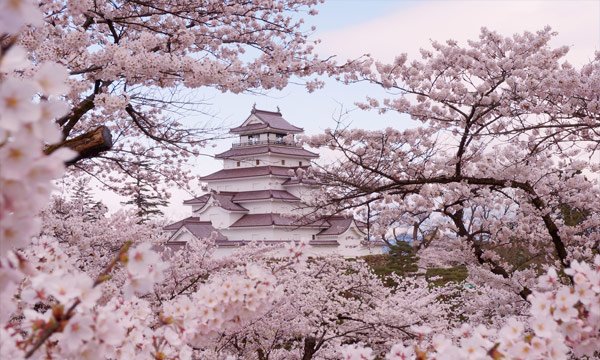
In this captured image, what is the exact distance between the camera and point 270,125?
1565 inches

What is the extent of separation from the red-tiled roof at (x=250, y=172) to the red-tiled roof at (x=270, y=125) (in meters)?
3.29

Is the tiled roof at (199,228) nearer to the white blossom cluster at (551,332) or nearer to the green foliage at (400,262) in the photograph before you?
the green foliage at (400,262)

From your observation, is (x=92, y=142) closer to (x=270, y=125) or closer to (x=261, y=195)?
(x=261, y=195)

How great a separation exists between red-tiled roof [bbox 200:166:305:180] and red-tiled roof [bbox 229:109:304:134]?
329 cm

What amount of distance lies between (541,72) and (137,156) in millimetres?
5350

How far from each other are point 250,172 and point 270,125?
480 cm

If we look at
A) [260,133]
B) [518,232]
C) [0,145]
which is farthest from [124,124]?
[260,133]

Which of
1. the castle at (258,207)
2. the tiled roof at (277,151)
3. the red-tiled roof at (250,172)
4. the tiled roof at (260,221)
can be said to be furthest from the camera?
the tiled roof at (277,151)

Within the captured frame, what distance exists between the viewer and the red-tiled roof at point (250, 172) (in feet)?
117

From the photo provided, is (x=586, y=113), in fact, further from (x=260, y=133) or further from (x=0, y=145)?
(x=260, y=133)

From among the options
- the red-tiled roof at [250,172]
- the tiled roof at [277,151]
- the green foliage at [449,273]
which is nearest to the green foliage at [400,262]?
the green foliage at [449,273]

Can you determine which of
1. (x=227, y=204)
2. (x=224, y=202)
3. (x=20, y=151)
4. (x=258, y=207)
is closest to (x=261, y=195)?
(x=258, y=207)

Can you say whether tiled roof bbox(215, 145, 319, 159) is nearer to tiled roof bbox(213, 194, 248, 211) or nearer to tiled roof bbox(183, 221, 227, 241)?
tiled roof bbox(213, 194, 248, 211)

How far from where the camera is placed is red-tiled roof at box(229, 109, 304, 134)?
39688 millimetres
